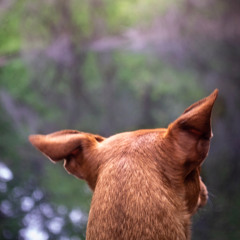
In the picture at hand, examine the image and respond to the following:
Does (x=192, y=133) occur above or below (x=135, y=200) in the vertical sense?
above

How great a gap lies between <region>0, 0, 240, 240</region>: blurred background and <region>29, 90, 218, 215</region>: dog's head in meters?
1.09

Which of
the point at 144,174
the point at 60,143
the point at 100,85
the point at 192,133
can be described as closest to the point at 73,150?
the point at 60,143

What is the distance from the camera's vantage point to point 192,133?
1064mm

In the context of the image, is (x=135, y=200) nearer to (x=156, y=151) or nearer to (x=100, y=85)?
(x=156, y=151)

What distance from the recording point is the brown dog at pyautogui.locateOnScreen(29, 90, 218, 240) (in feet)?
3.49

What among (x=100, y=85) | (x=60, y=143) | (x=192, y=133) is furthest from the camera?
(x=100, y=85)

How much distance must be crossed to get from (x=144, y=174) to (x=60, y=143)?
260mm

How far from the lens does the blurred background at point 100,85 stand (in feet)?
10.4

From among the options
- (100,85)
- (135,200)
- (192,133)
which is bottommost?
(100,85)

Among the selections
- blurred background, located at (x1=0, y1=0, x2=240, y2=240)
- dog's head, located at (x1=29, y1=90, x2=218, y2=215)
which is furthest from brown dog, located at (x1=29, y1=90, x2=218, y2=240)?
blurred background, located at (x1=0, y1=0, x2=240, y2=240)

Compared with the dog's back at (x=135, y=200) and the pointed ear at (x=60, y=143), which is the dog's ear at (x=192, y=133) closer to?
the dog's back at (x=135, y=200)

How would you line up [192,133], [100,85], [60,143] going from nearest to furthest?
[192,133] < [60,143] < [100,85]

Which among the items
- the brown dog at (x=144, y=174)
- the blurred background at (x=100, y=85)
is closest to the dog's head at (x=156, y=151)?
the brown dog at (x=144, y=174)

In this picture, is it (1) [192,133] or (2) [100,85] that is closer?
(1) [192,133]
